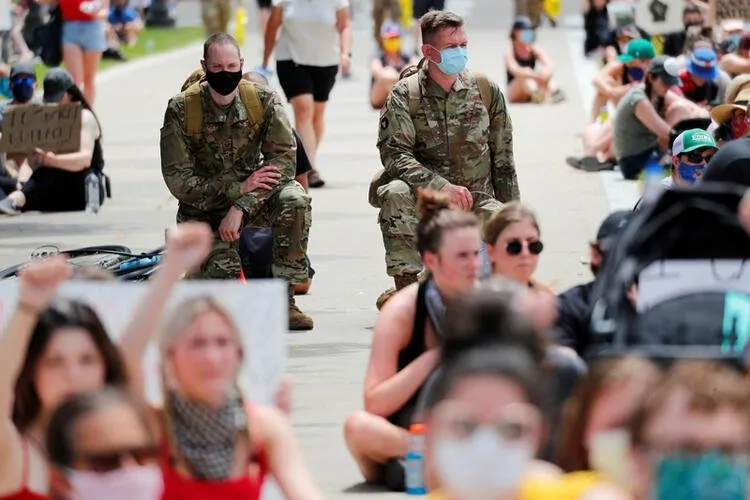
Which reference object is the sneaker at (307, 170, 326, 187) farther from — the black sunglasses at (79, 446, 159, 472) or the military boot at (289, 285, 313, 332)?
the black sunglasses at (79, 446, 159, 472)

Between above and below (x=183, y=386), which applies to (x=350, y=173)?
below

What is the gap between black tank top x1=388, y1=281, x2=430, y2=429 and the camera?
23.0 ft

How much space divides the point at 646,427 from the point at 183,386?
4.84 ft

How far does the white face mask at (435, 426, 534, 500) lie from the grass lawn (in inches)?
1022

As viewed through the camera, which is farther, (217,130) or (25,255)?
(25,255)

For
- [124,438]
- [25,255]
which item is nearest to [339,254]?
[25,255]

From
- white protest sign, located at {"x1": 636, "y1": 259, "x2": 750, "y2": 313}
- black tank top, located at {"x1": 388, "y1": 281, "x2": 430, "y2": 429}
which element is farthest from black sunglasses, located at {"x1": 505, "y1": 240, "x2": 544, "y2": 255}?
A: white protest sign, located at {"x1": 636, "y1": 259, "x2": 750, "y2": 313}

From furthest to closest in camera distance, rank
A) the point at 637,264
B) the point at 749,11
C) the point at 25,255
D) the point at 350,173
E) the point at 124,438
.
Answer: the point at 749,11 → the point at 350,173 → the point at 25,255 → the point at 637,264 → the point at 124,438

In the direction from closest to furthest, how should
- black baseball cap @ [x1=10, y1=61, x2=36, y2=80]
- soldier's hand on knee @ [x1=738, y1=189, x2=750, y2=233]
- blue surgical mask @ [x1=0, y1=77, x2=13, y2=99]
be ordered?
soldier's hand on knee @ [x1=738, y1=189, x2=750, y2=233]
black baseball cap @ [x1=10, y1=61, x2=36, y2=80]
blue surgical mask @ [x1=0, y1=77, x2=13, y2=99]

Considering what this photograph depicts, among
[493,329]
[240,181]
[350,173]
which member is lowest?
[350,173]

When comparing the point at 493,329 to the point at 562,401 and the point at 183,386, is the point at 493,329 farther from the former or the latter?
the point at 562,401

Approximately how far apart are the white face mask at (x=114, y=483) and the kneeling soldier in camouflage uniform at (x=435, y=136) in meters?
6.05

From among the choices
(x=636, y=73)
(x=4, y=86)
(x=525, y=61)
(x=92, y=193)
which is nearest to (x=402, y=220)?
(x=92, y=193)

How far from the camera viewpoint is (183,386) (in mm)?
5363
